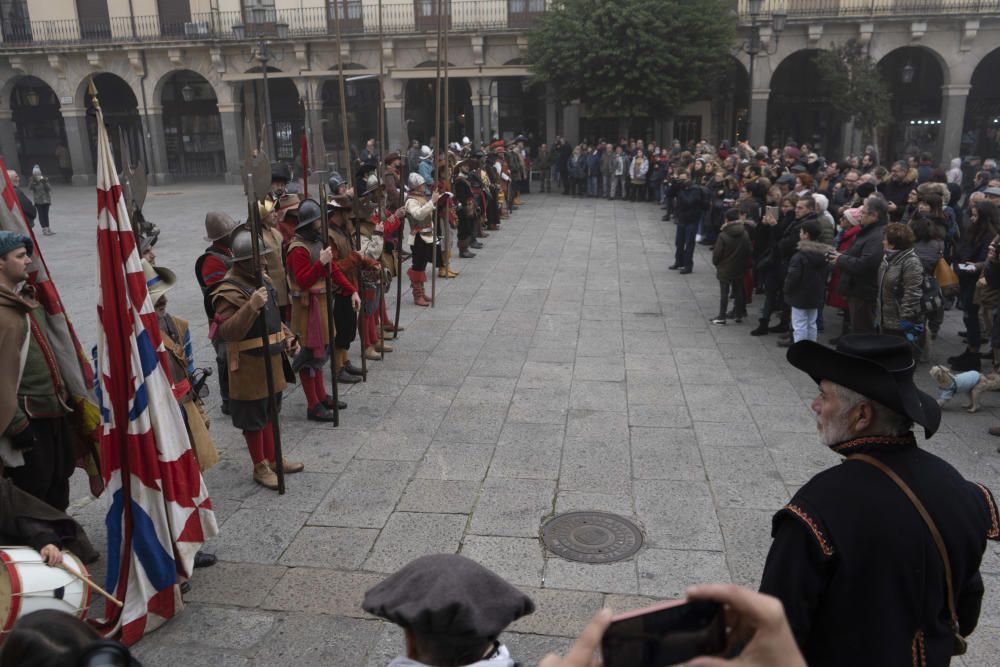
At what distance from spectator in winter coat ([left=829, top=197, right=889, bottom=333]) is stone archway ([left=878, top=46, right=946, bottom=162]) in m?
24.6

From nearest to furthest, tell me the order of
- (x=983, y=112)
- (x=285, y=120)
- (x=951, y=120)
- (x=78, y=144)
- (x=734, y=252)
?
(x=734, y=252), (x=951, y=120), (x=983, y=112), (x=78, y=144), (x=285, y=120)

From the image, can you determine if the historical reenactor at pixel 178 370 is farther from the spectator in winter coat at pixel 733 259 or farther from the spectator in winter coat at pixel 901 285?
the spectator in winter coat at pixel 733 259

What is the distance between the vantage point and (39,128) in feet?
113

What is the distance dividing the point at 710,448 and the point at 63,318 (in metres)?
4.57

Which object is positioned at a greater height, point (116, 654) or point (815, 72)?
point (815, 72)

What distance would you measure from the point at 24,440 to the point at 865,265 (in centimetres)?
737

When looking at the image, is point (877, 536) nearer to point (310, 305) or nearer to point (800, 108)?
point (310, 305)

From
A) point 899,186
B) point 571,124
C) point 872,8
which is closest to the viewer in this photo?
point 899,186

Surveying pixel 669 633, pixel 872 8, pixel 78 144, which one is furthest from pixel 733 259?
pixel 78 144

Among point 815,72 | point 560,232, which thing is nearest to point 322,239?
point 560,232

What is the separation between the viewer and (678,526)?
510cm

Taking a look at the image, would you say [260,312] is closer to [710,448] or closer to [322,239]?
[322,239]

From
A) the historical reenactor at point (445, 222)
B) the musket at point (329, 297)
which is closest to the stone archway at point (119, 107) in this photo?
the historical reenactor at point (445, 222)

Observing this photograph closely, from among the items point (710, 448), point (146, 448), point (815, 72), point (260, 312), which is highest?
point (815, 72)
